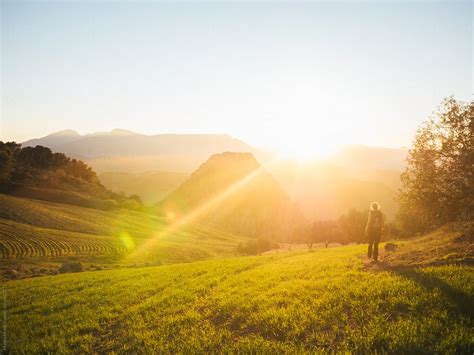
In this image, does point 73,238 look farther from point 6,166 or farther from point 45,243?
point 6,166

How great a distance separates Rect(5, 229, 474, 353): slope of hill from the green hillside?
103 ft

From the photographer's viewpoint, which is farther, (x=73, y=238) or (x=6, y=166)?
(x=6, y=166)

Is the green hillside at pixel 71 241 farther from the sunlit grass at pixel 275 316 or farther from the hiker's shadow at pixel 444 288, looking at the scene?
the hiker's shadow at pixel 444 288

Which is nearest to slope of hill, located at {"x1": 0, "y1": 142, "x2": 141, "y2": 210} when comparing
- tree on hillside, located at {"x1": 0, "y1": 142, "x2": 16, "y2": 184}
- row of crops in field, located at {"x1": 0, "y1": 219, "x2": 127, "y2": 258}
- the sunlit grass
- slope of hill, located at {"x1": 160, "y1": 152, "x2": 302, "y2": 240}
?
tree on hillside, located at {"x1": 0, "y1": 142, "x2": 16, "y2": 184}

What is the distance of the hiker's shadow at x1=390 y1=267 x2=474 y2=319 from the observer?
22.6 ft

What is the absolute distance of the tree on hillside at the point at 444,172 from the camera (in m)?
16.9

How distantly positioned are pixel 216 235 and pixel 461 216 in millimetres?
96791

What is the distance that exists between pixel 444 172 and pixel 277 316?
17.0 m

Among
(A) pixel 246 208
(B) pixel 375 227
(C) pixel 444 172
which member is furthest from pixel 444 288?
(A) pixel 246 208

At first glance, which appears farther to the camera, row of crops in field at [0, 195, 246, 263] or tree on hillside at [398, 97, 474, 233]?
row of crops in field at [0, 195, 246, 263]

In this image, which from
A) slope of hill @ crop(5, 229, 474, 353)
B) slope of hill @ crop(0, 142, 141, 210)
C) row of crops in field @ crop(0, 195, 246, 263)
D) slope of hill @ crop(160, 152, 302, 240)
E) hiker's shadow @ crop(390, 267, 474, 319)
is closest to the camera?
slope of hill @ crop(5, 229, 474, 353)

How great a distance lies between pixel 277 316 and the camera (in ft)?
27.1

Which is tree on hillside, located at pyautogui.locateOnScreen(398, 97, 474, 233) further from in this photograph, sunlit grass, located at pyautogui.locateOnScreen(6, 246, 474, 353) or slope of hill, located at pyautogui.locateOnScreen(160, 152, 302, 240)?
slope of hill, located at pyautogui.locateOnScreen(160, 152, 302, 240)

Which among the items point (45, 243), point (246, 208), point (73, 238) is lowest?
point (246, 208)
